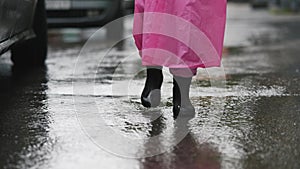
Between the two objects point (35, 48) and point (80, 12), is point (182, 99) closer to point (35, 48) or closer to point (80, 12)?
point (35, 48)

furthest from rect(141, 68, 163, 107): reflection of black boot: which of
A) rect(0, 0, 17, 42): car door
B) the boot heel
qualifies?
rect(0, 0, 17, 42): car door

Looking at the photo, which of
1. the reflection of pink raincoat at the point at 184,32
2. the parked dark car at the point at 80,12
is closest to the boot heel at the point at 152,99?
the reflection of pink raincoat at the point at 184,32

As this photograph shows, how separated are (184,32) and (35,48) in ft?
9.38

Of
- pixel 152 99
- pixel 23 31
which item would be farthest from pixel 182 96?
pixel 23 31

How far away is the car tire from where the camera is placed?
589cm

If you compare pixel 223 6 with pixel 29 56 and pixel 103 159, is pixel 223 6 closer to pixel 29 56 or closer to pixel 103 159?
pixel 103 159

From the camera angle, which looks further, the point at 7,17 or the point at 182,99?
the point at 7,17

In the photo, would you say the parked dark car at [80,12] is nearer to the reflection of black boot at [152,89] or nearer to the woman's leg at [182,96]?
the reflection of black boot at [152,89]

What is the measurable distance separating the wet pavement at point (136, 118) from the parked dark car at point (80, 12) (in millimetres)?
2755

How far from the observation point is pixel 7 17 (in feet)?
12.9

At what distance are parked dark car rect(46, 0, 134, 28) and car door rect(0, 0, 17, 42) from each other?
4559 millimetres

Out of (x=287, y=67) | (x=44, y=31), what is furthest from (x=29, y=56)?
(x=287, y=67)

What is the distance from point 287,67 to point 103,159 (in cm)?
356

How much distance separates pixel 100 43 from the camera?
8.45 metres
